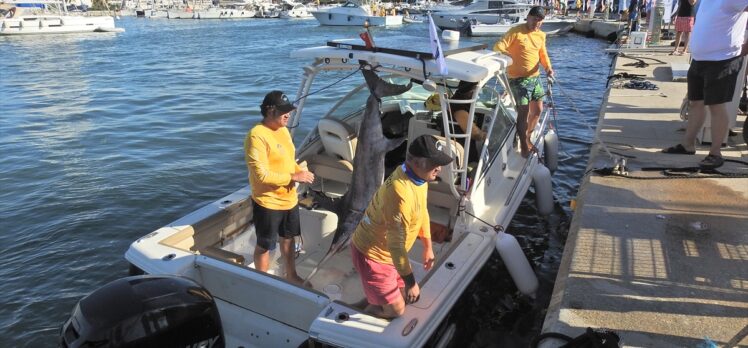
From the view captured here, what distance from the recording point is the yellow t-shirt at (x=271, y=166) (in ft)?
12.5

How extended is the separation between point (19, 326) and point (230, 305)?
8.64ft

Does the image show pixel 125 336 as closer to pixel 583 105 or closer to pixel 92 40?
pixel 583 105

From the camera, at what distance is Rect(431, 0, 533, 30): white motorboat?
35.3 meters

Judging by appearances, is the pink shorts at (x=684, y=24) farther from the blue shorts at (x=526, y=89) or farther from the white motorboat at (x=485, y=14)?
the white motorboat at (x=485, y=14)

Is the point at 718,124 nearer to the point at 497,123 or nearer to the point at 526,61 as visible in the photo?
the point at 526,61

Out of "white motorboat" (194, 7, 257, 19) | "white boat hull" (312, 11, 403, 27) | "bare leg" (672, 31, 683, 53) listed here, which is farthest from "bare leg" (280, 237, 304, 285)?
"white motorboat" (194, 7, 257, 19)

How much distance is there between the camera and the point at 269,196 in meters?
4.00

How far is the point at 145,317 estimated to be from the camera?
8.41 feet

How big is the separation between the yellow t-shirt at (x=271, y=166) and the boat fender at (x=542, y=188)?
317 cm

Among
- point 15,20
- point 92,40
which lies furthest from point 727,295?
point 15,20

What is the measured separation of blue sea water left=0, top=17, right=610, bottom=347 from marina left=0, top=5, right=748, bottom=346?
28 mm

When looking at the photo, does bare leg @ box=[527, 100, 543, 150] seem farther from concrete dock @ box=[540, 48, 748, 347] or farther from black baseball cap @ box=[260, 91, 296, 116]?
black baseball cap @ box=[260, 91, 296, 116]

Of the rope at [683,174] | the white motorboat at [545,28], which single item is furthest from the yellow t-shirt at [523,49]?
the white motorboat at [545,28]

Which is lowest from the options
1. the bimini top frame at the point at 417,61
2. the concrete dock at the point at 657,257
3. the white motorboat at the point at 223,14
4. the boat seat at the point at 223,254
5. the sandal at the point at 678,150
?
the white motorboat at the point at 223,14
